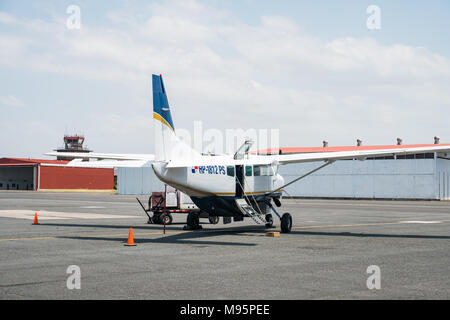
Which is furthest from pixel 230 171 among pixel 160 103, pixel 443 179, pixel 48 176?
pixel 48 176

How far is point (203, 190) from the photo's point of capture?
18.2 m

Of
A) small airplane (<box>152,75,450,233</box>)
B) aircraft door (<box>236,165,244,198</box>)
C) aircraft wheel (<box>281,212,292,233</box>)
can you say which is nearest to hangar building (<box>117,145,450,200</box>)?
small airplane (<box>152,75,450,233</box>)

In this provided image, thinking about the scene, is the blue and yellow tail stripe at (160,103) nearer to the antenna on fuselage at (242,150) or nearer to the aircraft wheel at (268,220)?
the antenna on fuselage at (242,150)

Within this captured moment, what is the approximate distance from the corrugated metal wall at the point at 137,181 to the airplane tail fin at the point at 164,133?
212 ft

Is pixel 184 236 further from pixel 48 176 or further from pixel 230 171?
pixel 48 176

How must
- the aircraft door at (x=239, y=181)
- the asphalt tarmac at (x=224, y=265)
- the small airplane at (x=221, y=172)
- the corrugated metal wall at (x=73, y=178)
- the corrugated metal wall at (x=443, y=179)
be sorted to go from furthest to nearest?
1. the corrugated metal wall at (x=73, y=178)
2. the corrugated metal wall at (x=443, y=179)
3. the aircraft door at (x=239, y=181)
4. the small airplane at (x=221, y=172)
5. the asphalt tarmac at (x=224, y=265)

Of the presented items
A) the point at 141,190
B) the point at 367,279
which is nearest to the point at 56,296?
the point at 367,279

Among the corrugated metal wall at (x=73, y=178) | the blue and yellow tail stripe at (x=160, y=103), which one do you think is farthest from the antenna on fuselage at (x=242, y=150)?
the corrugated metal wall at (x=73, y=178)

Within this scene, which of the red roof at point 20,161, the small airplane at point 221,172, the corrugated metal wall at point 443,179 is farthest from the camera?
the red roof at point 20,161

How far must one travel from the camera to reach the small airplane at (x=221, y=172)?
17.2 meters

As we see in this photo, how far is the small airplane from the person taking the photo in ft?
56.4

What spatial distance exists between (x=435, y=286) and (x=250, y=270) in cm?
373

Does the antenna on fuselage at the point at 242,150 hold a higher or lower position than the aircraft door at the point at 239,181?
higher
